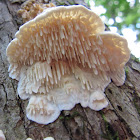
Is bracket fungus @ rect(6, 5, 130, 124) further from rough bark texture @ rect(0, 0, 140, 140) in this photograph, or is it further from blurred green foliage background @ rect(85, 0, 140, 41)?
blurred green foliage background @ rect(85, 0, 140, 41)

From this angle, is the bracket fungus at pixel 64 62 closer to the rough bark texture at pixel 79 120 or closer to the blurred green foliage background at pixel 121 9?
the rough bark texture at pixel 79 120

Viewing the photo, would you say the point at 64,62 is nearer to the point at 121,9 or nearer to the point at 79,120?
the point at 79,120


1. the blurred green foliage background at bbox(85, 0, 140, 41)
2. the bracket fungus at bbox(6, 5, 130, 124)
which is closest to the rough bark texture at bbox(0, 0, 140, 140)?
the bracket fungus at bbox(6, 5, 130, 124)

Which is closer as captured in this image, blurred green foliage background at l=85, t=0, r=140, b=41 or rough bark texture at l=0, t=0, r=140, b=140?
rough bark texture at l=0, t=0, r=140, b=140

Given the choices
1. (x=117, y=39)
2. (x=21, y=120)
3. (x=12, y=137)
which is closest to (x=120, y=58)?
(x=117, y=39)

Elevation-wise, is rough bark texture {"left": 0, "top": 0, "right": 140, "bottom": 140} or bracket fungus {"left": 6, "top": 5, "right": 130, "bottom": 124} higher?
bracket fungus {"left": 6, "top": 5, "right": 130, "bottom": 124}
